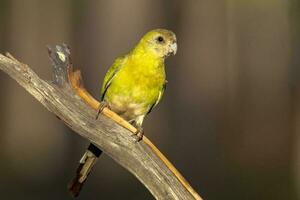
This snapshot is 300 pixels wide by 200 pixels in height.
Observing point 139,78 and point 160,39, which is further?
point 160,39

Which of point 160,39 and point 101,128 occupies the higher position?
point 160,39

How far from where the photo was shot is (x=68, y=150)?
1750cm

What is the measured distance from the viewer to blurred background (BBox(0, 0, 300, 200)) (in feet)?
43.4

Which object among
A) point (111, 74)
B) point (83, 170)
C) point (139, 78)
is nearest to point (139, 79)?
point (139, 78)

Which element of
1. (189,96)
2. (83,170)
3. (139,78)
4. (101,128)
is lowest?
(189,96)

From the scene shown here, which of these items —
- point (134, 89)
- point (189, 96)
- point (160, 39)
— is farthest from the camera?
point (189, 96)

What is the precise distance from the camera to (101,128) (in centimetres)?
486

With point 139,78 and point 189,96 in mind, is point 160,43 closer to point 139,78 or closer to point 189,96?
point 139,78

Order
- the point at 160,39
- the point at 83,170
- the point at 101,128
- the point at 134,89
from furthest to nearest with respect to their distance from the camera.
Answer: the point at 160,39
the point at 134,89
the point at 83,170
the point at 101,128

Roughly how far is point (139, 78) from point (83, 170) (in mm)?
938

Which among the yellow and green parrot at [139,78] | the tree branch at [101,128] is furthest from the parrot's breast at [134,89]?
the tree branch at [101,128]

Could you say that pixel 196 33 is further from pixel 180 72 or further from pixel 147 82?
pixel 147 82

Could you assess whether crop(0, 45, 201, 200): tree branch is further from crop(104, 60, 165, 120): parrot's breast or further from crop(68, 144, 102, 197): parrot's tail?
crop(104, 60, 165, 120): parrot's breast

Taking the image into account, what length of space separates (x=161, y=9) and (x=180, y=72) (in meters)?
2.19
